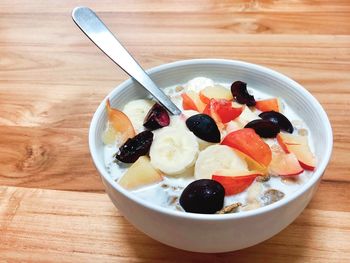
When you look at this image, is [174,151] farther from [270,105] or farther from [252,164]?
[270,105]

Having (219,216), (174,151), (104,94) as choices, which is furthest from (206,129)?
(104,94)

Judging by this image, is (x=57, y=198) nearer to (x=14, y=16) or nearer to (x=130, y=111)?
(x=130, y=111)

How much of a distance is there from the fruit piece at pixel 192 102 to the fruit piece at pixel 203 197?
0.69ft

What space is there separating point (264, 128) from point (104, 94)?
465 mm

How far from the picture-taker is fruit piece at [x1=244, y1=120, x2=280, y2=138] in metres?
0.69

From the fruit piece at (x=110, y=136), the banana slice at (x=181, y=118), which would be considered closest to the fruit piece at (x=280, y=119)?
the banana slice at (x=181, y=118)

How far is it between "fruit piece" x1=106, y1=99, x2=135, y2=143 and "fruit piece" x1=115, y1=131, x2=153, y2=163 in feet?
0.14

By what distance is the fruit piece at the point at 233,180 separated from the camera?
619 mm

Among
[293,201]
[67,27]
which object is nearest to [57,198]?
[293,201]

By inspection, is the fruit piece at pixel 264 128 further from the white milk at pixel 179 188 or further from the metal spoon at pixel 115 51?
the metal spoon at pixel 115 51

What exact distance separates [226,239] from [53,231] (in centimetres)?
31

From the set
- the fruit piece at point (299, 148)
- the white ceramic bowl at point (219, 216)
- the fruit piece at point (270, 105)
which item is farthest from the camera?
the fruit piece at point (270, 105)

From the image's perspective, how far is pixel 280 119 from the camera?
28.6 inches

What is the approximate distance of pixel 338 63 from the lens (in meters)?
1.08
